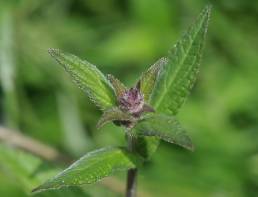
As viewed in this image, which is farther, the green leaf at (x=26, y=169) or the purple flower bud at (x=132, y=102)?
the green leaf at (x=26, y=169)

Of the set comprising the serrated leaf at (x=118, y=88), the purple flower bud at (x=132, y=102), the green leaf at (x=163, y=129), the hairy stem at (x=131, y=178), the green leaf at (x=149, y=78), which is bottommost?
the hairy stem at (x=131, y=178)

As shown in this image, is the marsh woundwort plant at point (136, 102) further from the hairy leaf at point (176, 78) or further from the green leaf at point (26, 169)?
the green leaf at point (26, 169)

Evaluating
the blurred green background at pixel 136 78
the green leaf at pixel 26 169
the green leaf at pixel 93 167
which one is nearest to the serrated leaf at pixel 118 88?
the green leaf at pixel 93 167

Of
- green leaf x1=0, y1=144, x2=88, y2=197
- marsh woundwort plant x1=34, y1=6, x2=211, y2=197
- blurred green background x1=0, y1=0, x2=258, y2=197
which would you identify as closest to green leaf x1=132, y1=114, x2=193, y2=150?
marsh woundwort plant x1=34, y1=6, x2=211, y2=197

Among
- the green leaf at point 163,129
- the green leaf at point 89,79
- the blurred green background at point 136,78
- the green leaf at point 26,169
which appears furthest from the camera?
the blurred green background at point 136,78

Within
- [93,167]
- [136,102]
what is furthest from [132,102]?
[93,167]

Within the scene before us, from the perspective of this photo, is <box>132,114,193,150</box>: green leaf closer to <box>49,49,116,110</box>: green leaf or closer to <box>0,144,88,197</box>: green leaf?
<box>49,49,116,110</box>: green leaf
